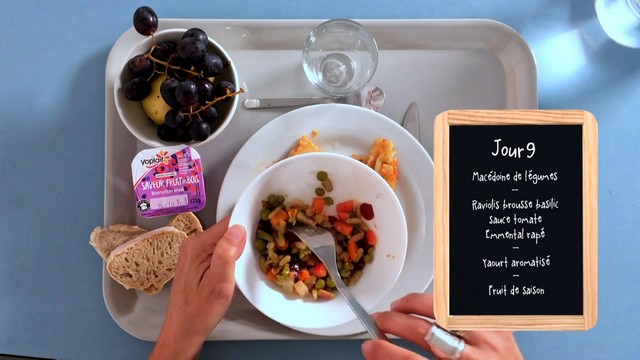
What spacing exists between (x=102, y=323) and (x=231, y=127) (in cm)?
52

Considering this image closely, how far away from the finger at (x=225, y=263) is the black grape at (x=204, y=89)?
245 mm

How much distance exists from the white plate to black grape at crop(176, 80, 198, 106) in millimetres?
169

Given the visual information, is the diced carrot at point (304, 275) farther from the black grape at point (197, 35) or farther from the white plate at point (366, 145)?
the black grape at point (197, 35)

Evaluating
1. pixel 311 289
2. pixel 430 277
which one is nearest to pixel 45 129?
pixel 311 289

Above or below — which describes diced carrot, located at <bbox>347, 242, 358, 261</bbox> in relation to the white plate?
below

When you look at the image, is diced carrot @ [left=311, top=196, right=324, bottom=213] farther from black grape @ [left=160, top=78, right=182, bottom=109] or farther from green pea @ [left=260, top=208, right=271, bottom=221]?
black grape @ [left=160, top=78, right=182, bottom=109]

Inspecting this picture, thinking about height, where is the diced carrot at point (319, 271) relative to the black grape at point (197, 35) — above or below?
below

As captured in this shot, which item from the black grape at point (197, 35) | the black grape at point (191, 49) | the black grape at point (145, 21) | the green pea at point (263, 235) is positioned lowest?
the green pea at point (263, 235)

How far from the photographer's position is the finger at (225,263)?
1.04 m

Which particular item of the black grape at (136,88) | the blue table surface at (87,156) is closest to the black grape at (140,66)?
the black grape at (136,88)

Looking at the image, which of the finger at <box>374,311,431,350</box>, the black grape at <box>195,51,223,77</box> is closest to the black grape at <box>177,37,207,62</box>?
the black grape at <box>195,51,223,77</box>

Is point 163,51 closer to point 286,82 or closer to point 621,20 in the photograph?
point 286,82

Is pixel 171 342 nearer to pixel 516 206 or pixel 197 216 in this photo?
pixel 197 216

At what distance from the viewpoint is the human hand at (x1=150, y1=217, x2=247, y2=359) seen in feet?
3.66
